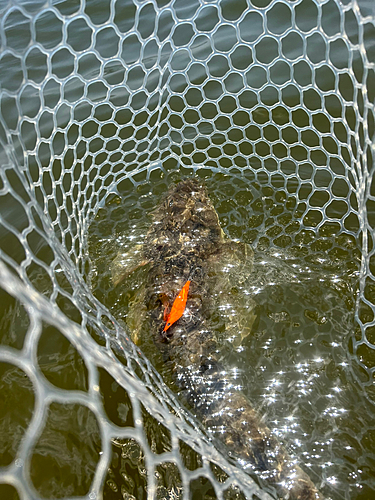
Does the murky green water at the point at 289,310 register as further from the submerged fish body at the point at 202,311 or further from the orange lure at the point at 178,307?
the orange lure at the point at 178,307

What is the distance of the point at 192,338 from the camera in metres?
3.42

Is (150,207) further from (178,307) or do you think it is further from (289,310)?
(289,310)

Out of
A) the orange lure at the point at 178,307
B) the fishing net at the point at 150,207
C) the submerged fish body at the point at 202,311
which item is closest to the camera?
the fishing net at the point at 150,207

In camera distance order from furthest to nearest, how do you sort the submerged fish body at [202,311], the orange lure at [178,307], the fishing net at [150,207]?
the orange lure at [178,307]
the submerged fish body at [202,311]
the fishing net at [150,207]

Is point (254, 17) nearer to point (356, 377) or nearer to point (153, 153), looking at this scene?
point (153, 153)

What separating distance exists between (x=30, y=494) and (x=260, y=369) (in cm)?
218

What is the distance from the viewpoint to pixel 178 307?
3.55m

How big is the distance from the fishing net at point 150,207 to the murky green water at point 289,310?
21 millimetres

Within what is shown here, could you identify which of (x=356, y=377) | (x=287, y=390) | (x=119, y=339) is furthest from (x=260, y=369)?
(x=119, y=339)

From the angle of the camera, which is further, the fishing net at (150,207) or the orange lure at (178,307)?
the orange lure at (178,307)

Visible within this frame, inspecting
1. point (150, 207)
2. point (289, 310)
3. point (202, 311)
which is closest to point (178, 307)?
point (202, 311)

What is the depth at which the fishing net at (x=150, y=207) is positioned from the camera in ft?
7.80

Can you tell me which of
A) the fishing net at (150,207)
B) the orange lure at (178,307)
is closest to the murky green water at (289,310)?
the fishing net at (150,207)

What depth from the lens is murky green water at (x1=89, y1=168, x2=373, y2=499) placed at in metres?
2.85
